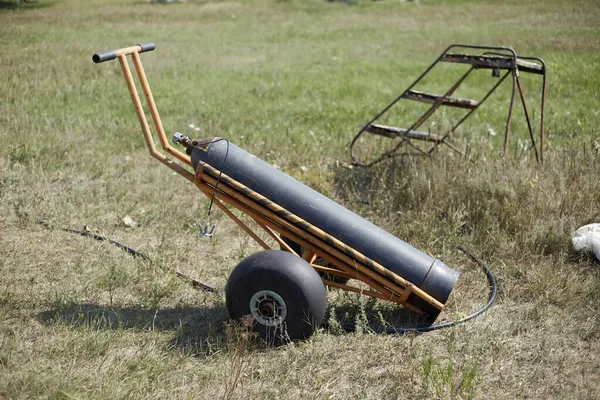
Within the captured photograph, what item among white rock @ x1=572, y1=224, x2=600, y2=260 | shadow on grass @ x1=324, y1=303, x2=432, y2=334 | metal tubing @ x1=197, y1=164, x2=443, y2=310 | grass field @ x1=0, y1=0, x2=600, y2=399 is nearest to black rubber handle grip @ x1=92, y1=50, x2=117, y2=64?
metal tubing @ x1=197, y1=164, x2=443, y2=310

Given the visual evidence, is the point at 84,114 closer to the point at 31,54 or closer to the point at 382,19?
the point at 31,54

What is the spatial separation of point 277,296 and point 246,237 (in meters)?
1.98

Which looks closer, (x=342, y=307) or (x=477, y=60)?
(x=342, y=307)

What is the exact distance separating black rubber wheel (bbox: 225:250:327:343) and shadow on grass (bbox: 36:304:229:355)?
0.26 metres

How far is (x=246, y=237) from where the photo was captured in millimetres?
5551

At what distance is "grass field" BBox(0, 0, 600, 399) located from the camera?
3498mm

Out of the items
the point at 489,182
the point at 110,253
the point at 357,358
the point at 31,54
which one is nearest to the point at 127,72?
the point at 110,253

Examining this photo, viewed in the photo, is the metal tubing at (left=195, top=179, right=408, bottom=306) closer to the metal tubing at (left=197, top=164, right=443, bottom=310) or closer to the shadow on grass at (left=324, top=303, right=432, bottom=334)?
the metal tubing at (left=197, top=164, right=443, bottom=310)

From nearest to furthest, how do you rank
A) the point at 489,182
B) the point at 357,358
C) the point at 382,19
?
the point at 357,358 → the point at 489,182 → the point at 382,19

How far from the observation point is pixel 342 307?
14.4 ft

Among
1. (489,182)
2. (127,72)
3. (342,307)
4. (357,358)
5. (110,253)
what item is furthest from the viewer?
(489,182)

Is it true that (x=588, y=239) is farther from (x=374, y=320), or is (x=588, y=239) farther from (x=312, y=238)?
(x=312, y=238)

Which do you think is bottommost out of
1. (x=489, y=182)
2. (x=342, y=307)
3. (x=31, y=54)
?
(x=342, y=307)

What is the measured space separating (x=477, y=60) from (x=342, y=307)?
3.04 metres
